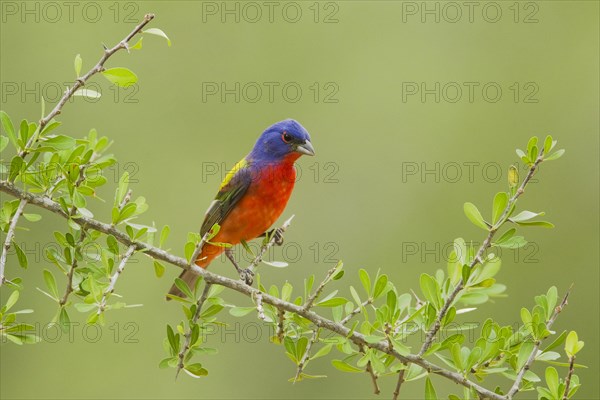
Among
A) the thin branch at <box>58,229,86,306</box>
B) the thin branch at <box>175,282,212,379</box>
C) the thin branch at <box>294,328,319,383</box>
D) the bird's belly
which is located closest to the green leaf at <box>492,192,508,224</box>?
the thin branch at <box>294,328,319,383</box>

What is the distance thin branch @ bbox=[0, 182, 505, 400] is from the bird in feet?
6.59

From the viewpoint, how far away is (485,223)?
376 centimetres

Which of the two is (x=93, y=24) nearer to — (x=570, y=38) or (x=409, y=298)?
(x=570, y=38)

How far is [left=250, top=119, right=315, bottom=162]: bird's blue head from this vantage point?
20.2ft

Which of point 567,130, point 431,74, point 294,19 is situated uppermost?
point 294,19

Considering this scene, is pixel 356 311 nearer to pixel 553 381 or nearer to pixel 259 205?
pixel 553 381

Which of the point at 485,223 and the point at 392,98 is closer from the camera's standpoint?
the point at 485,223

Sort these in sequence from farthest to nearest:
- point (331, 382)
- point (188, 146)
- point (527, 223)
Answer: point (188, 146) < point (331, 382) < point (527, 223)

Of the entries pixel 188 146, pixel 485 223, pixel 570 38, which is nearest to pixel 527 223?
pixel 485 223

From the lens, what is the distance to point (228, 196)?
6289mm

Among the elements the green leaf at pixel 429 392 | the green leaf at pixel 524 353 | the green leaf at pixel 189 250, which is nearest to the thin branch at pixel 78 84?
the green leaf at pixel 189 250

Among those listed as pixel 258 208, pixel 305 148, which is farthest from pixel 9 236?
pixel 305 148

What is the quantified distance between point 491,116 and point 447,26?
1.74 m

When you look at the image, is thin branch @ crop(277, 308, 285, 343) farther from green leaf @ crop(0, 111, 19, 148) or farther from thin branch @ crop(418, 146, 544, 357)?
green leaf @ crop(0, 111, 19, 148)
